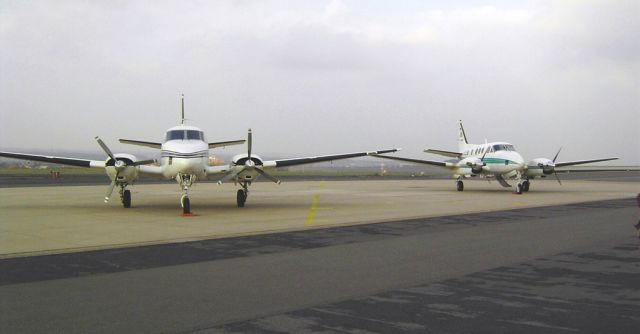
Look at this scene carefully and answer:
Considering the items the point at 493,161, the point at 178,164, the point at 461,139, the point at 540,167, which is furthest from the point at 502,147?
the point at 178,164

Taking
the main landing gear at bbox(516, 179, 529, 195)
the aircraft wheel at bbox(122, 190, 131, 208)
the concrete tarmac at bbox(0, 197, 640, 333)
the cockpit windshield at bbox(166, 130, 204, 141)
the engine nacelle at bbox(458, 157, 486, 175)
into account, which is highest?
the cockpit windshield at bbox(166, 130, 204, 141)

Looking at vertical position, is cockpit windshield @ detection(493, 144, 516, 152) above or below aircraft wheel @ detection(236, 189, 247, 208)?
above

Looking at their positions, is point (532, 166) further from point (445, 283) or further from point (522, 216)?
point (445, 283)

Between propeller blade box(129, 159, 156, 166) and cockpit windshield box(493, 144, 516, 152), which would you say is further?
cockpit windshield box(493, 144, 516, 152)

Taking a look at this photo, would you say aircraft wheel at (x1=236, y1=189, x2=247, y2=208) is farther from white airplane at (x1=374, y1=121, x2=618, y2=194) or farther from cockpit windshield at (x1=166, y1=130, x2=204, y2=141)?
white airplane at (x1=374, y1=121, x2=618, y2=194)

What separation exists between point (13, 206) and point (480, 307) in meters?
21.6

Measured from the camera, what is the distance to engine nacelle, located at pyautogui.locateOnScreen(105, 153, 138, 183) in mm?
20188

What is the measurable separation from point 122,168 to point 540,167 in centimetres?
2444

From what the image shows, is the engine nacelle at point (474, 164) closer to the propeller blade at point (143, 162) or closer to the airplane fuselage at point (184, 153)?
the airplane fuselage at point (184, 153)

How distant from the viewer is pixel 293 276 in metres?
8.32

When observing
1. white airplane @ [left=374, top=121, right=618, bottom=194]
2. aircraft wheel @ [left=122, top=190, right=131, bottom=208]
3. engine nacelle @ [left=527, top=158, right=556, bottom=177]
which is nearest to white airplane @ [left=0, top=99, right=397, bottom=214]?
aircraft wheel @ [left=122, top=190, right=131, bottom=208]

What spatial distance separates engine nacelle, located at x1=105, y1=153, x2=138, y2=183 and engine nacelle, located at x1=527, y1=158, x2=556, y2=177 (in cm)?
2369

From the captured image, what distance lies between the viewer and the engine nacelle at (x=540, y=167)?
32719mm

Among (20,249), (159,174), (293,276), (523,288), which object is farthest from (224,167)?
(523,288)
